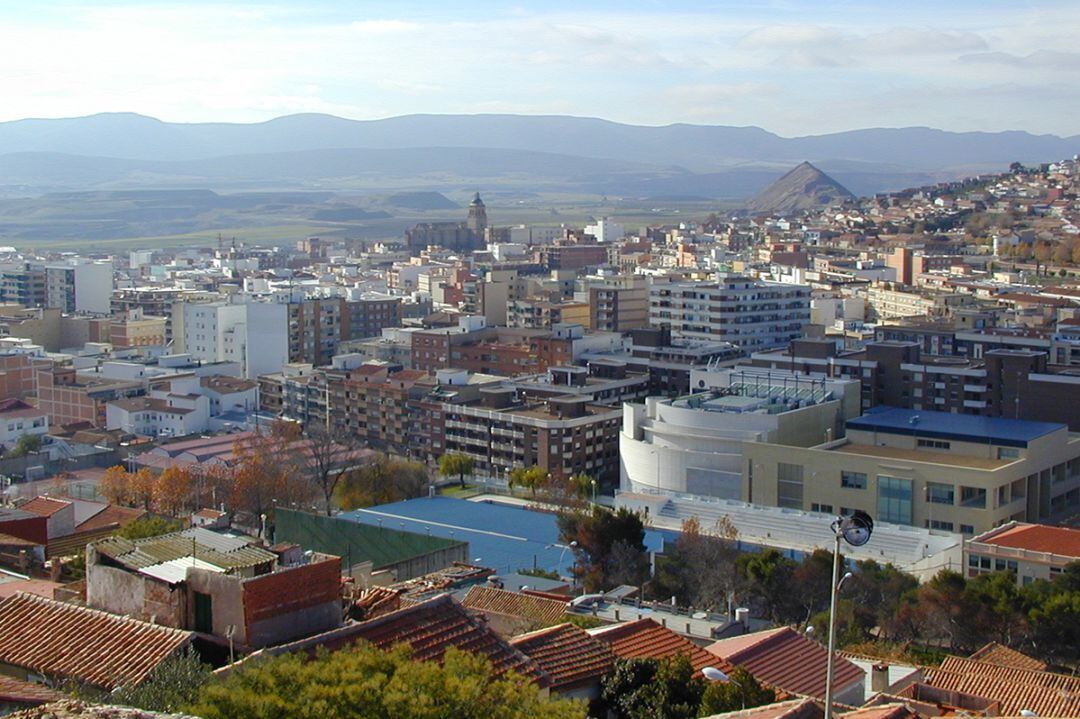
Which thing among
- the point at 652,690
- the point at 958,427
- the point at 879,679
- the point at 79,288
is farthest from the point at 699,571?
the point at 79,288

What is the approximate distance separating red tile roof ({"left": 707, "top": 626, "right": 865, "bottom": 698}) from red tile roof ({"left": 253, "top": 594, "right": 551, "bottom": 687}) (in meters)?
1.65

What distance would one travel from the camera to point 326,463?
23250 millimetres

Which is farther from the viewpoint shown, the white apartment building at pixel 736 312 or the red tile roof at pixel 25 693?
the white apartment building at pixel 736 312

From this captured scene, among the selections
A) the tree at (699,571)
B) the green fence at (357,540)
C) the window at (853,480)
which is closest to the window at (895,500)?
the window at (853,480)

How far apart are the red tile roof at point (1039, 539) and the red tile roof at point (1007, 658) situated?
3.69 meters

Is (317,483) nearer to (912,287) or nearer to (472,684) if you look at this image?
(472,684)

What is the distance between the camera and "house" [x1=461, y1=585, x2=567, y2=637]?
9055 mm

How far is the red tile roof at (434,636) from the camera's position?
19.2ft

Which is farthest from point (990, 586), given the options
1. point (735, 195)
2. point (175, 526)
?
point (735, 195)

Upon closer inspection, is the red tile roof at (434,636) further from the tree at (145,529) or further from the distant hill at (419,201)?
the distant hill at (419,201)

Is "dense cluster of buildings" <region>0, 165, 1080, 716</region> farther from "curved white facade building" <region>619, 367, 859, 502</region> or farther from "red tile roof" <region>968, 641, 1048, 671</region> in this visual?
"red tile roof" <region>968, 641, 1048, 671</region>

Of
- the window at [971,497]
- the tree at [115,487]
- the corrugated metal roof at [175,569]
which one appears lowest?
the tree at [115,487]

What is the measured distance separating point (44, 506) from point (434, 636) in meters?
8.36

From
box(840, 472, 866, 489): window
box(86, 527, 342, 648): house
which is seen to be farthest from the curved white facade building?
box(86, 527, 342, 648): house
